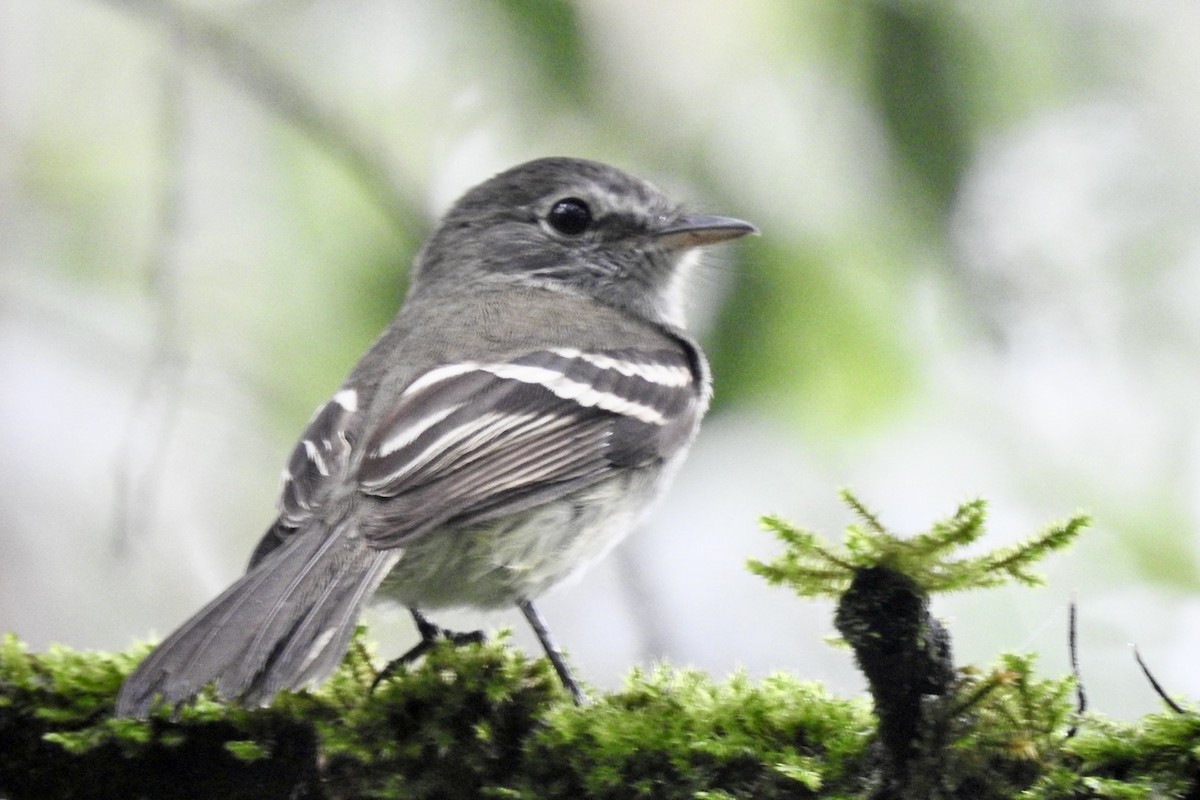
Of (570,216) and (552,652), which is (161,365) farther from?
(552,652)

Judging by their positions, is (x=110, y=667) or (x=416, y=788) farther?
(x=110, y=667)

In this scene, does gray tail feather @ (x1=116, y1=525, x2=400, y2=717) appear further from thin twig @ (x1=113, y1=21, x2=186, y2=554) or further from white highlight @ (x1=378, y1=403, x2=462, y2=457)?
thin twig @ (x1=113, y1=21, x2=186, y2=554)

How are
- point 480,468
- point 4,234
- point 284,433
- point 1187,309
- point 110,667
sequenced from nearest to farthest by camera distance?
point 110,667 → point 480,468 → point 1187,309 → point 284,433 → point 4,234

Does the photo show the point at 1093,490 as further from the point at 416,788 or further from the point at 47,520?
the point at 47,520

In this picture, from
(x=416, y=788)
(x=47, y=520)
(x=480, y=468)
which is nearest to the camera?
(x=416, y=788)

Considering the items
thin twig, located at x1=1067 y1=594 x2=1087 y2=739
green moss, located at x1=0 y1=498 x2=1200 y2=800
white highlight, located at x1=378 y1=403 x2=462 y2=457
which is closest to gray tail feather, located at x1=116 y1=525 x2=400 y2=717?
green moss, located at x1=0 y1=498 x2=1200 y2=800

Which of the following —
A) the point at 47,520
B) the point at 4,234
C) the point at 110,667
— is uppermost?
the point at 4,234

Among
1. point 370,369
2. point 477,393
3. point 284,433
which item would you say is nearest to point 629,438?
point 477,393

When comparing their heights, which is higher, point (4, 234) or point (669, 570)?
point (4, 234)
